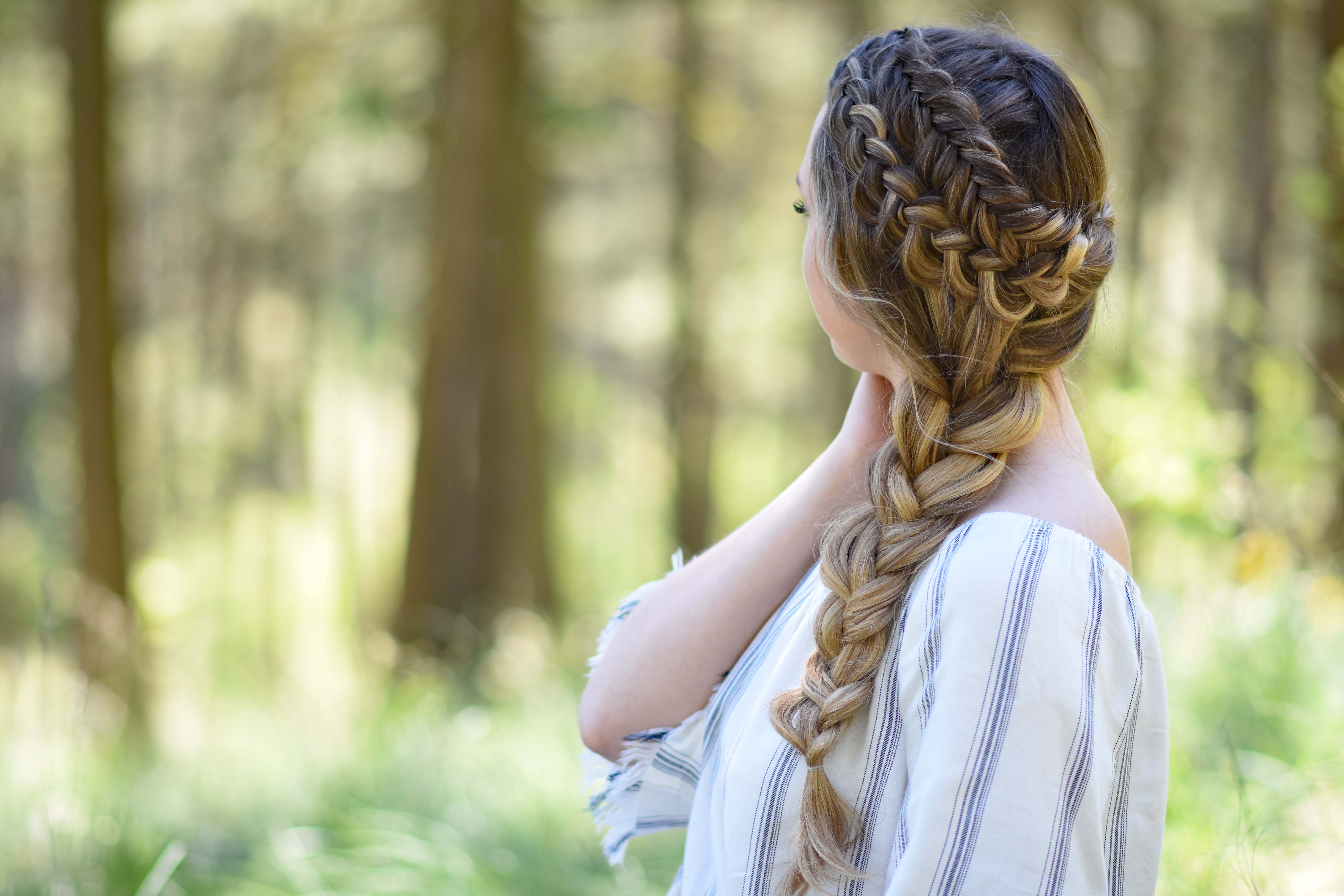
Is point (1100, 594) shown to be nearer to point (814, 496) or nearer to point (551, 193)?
point (814, 496)

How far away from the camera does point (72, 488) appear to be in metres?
7.45

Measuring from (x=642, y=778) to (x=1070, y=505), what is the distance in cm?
88

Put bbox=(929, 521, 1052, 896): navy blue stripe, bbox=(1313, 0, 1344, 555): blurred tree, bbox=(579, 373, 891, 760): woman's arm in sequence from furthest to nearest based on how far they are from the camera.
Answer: bbox=(1313, 0, 1344, 555): blurred tree < bbox=(579, 373, 891, 760): woman's arm < bbox=(929, 521, 1052, 896): navy blue stripe

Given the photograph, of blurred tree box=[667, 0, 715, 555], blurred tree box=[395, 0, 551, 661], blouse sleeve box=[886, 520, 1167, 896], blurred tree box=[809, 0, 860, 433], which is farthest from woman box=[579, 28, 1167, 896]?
blurred tree box=[667, 0, 715, 555]

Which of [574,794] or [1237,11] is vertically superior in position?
[1237,11]

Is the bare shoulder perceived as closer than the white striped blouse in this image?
No

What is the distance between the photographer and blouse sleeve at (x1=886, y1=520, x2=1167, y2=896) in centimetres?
108

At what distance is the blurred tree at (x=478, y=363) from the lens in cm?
756

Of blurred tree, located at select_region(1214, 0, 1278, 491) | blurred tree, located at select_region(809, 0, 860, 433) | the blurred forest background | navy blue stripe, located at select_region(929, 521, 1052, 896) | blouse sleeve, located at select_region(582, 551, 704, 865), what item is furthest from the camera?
blurred tree, located at select_region(809, 0, 860, 433)

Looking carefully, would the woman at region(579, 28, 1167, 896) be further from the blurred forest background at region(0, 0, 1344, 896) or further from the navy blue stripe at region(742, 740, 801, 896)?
the blurred forest background at region(0, 0, 1344, 896)

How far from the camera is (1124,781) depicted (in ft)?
3.94

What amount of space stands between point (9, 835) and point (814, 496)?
120 inches

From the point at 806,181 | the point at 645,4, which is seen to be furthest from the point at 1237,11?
the point at 806,181

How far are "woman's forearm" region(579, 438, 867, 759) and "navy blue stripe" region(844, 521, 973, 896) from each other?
35cm
